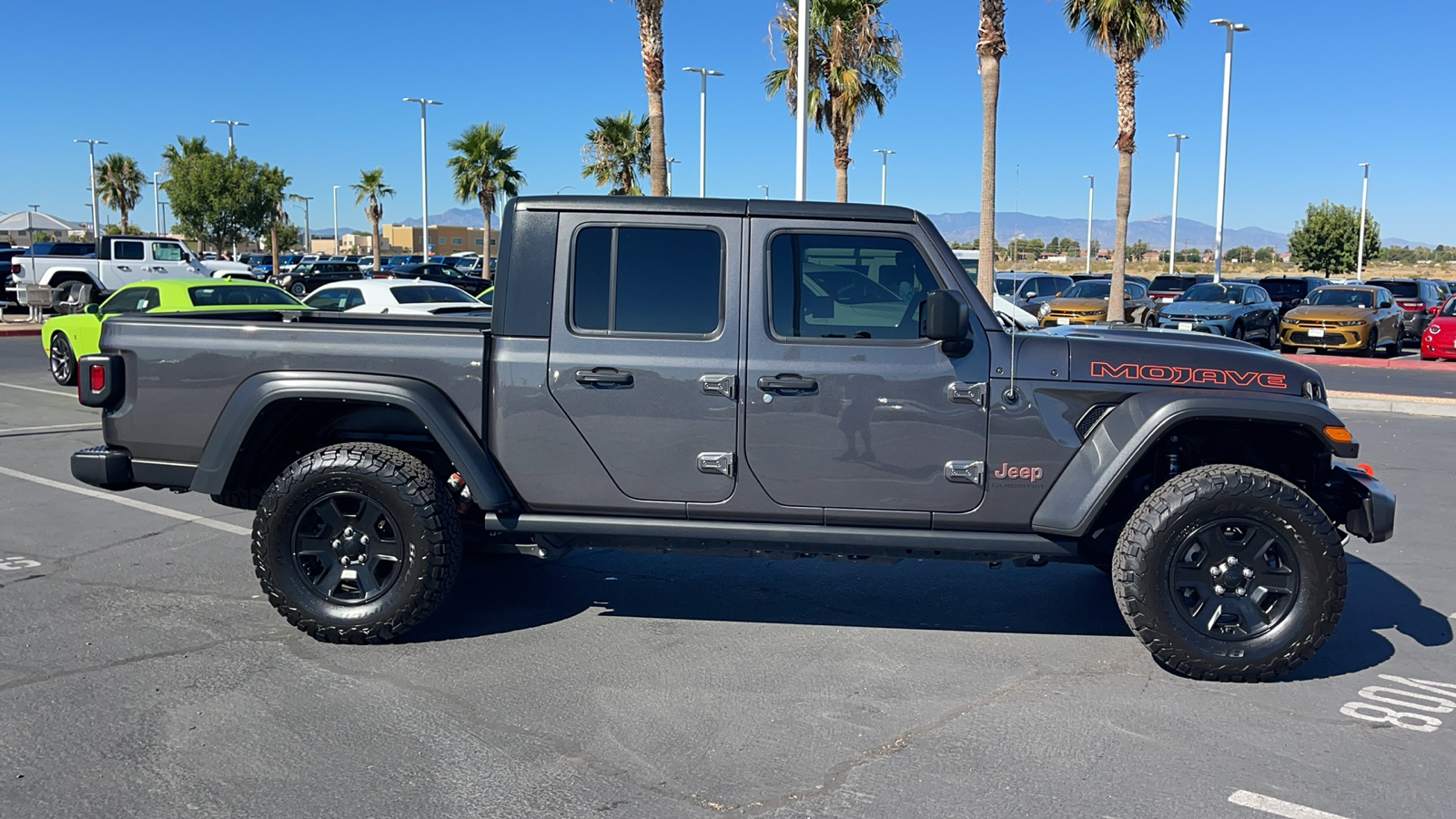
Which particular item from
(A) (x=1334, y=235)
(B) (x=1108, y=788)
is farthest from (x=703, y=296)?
(A) (x=1334, y=235)

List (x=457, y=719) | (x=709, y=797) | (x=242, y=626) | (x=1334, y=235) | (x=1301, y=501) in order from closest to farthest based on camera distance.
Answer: (x=709, y=797) → (x=457, y=719) → (x=1301, y=501) → (x=242, y=626) → (x=1334, y=235)

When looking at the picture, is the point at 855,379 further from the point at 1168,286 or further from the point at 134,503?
the point at 1168,286

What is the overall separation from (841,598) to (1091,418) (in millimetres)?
1809

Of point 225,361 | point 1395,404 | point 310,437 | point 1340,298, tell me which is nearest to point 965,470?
point 310,437

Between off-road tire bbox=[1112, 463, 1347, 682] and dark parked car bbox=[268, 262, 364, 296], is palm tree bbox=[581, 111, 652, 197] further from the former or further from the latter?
off-road tire bbox=[1112, 463, 1347, 682]

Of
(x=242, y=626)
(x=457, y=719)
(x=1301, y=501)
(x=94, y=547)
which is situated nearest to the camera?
(x=457, y=719)

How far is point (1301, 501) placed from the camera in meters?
4.59

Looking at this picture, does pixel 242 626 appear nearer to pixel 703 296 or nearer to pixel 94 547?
pixel 94 547

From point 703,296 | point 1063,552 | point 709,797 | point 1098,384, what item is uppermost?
point 703,296

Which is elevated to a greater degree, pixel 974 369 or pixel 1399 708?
pixel 974 369

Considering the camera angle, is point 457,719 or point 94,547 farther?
Answer: point 94,547

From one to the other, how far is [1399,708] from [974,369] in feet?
7.00

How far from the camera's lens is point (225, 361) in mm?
5016

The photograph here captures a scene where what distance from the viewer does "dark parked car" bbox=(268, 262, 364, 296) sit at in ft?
140
